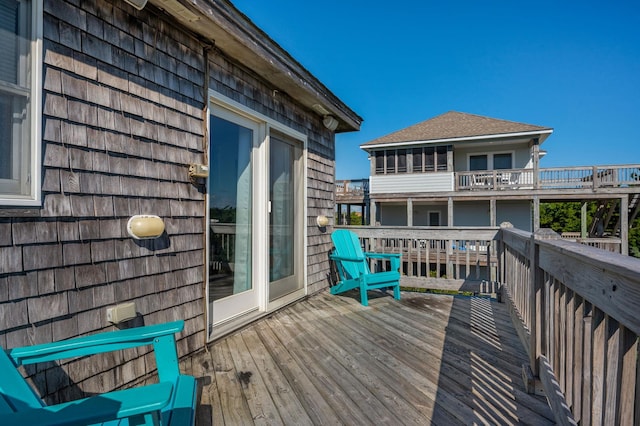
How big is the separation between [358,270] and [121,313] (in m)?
2.61

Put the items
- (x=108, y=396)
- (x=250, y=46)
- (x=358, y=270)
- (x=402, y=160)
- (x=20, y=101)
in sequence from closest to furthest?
(x=108, y=396), (x=20, y=101), (x=250, y=46), (x=358, y=270), (x=402, y=160)

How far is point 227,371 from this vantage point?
2.19 metres

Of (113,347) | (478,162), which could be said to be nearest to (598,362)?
(113,347)

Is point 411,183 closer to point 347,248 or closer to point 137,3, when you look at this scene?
point 347,248

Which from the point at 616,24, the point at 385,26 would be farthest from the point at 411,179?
the point at 616,24

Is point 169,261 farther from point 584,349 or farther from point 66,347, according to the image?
point 584,349

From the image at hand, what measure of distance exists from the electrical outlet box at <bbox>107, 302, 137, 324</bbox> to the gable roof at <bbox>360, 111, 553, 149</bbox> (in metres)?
12.3

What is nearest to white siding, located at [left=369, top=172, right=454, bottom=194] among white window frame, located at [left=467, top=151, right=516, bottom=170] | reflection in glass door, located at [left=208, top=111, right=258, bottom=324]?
white window frame, located at [left=467, top=151, right=516, bottom=170]

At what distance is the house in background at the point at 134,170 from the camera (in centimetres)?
157

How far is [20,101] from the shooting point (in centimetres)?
156

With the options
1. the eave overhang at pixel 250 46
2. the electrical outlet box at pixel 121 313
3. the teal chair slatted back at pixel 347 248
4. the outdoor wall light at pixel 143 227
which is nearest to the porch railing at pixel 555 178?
the teal chair slatted back at pixel 347 248

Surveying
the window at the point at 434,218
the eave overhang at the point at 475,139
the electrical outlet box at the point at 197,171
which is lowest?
the window at the point at 434,218

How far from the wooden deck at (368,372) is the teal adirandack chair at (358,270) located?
425mm

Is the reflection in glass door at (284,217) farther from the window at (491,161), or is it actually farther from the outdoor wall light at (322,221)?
the window at (491,161)
